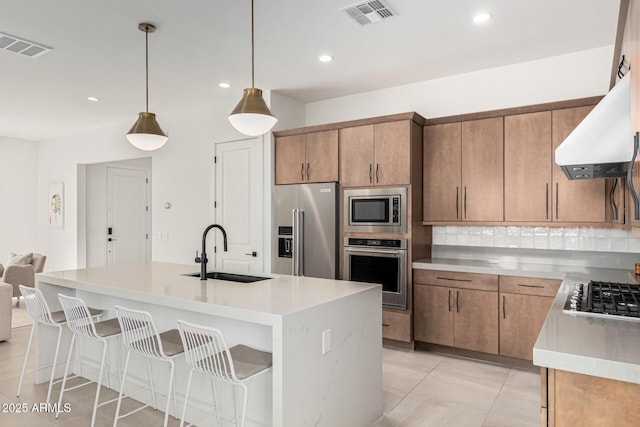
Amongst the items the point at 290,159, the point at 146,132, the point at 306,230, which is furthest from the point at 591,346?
the point at 290,159

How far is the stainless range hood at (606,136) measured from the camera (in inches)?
70.9

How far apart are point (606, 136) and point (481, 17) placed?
5.46 feet

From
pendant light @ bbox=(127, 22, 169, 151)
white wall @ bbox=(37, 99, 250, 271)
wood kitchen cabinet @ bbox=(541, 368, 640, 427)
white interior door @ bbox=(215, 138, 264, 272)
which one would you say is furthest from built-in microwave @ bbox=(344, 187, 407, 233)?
wood kitchen cabinet @ bbox=(541, 368, 640, 427)

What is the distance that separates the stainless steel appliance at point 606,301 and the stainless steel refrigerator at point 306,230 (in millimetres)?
2503

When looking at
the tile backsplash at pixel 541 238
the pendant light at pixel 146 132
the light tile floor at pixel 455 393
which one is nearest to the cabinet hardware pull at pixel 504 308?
the light tile floor at pixel 455 393

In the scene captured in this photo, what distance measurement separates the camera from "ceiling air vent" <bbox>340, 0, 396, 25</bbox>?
9.45 feet

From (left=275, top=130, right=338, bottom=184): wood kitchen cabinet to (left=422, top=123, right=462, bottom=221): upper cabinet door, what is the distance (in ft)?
3.26

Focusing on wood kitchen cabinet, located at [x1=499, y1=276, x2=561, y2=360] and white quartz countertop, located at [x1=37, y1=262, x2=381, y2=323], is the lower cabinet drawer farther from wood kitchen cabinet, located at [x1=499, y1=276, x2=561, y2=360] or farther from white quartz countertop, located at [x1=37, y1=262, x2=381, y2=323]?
white quartz countertop, located at [x1=37, y1=262, x2=381, y2=323]

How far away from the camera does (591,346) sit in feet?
4.55

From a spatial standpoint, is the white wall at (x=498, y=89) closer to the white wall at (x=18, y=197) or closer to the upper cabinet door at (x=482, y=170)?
the upper cabinet door at (x=482, y=170)

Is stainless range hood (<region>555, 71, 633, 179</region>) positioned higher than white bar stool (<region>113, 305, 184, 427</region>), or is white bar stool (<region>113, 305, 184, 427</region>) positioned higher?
stainless range hood (<region>555, 71, 633, 179</region>)

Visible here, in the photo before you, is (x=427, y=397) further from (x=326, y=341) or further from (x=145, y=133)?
(x=145, y=133)

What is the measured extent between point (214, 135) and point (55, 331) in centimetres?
302

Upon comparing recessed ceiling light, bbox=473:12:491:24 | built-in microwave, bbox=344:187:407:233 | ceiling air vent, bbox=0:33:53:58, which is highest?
recessed ceiling light, bbox=473:12:491:24
